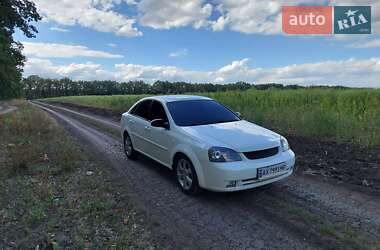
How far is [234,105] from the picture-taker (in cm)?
1609

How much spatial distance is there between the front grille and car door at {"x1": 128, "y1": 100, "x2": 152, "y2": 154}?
8.66ft

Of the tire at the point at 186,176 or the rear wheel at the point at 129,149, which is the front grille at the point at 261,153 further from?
the rear wheel at the point at 129,149

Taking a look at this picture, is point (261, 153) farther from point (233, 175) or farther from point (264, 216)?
point (264, 216)

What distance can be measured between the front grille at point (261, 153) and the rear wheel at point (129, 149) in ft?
12.5

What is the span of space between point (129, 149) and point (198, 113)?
265 cm

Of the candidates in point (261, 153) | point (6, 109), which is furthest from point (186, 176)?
point (6, 109)

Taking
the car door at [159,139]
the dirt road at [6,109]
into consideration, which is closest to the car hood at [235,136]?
the car door at [159,139]

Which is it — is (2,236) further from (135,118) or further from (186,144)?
(135,118)

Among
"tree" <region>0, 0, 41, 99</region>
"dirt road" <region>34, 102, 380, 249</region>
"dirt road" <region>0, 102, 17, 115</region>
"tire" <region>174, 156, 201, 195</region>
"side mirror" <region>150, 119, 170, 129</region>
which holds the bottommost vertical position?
"dirt road" <region>34, 102, 380, 249</region>

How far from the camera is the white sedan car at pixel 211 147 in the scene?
4.67m

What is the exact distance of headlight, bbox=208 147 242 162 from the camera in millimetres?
4668

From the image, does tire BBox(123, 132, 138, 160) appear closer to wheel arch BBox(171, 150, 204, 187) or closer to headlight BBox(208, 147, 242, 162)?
wheel arch BBox(171, 150, 204, 187)

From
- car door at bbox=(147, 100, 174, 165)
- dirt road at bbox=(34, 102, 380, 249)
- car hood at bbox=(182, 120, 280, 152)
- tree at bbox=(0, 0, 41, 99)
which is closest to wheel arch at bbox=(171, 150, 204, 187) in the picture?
car hood at bbox=(182, 120, 280, 152)

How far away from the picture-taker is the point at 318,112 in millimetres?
10859
